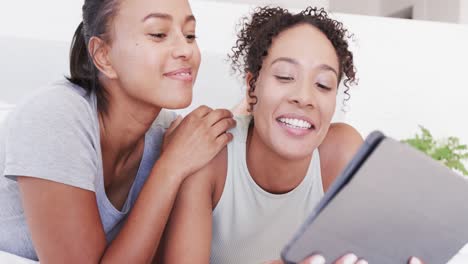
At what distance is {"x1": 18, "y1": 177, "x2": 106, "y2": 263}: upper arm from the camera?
102cm

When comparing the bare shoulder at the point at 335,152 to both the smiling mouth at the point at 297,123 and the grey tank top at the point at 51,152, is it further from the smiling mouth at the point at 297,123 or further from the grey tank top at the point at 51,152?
the grey tank top at the point at 51,152

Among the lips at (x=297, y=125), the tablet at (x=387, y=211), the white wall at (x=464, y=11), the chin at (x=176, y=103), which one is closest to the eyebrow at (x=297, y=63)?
the lips at (x=297, y=125)

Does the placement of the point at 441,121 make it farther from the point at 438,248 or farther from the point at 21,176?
the point at 21,176

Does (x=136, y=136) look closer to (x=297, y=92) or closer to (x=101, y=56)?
(x=101, y=56)

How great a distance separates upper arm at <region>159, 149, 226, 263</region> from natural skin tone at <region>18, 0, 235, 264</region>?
4cm

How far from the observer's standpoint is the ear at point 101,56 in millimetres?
1170

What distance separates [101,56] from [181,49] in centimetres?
18

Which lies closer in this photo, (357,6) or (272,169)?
(272,169)

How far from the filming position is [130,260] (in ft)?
3.47

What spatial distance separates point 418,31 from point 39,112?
1.55 meters

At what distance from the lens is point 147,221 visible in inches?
42.4

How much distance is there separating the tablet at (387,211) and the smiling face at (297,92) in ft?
1.21

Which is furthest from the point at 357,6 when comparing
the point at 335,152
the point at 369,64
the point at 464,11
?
the point at 335,152

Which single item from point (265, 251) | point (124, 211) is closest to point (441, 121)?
point (265, 251)
